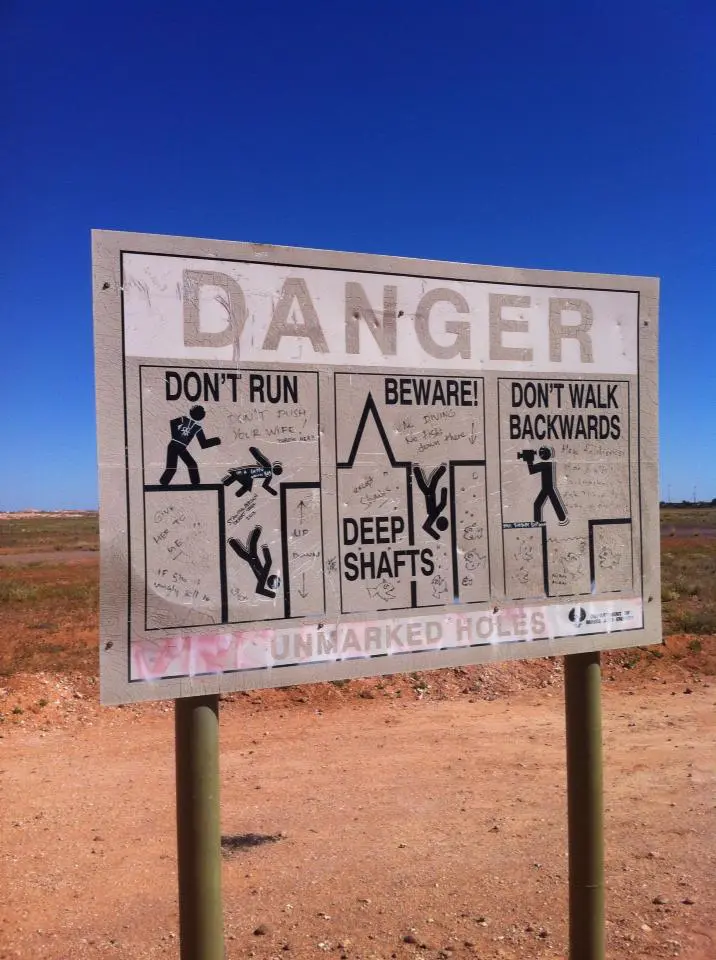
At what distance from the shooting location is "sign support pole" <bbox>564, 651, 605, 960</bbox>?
274 cm

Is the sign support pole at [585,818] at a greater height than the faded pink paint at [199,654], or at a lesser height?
lesser

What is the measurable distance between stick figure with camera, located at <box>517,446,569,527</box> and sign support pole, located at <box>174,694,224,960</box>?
131cm

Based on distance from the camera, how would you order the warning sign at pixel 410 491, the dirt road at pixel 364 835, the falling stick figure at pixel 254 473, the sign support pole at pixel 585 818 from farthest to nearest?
1. the dirt road at pixel 364 835
2. the sign support pole at pixel 585 818
3. the warning sign at pixel 410 491
4. the falling stick figure at pixel 254 473

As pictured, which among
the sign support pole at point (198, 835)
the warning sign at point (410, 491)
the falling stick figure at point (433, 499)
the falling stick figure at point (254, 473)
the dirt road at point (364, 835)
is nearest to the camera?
the sign support pole at point (198, 835)

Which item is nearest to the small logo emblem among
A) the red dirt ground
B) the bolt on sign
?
the bolt on sign

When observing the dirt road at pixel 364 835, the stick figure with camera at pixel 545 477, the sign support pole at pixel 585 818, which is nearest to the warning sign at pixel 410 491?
the stick figure with camera at pixel 545 477

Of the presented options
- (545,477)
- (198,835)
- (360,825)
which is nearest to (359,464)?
(545,477)

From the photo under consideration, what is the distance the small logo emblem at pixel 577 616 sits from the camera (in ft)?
9.27

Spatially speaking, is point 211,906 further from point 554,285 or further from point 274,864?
point 274,864

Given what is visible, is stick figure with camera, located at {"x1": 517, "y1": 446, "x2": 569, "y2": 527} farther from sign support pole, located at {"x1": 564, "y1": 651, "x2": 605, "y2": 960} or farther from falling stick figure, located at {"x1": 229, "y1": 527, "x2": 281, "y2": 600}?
falling stick figure, located at {"x1": 229, "y1": 527, "x2": 281, "y2": 600}

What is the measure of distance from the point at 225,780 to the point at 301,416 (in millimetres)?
4694

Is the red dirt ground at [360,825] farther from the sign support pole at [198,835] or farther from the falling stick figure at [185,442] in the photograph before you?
the falling stick figure at [185,442]

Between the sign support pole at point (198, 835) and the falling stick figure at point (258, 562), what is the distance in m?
0.36

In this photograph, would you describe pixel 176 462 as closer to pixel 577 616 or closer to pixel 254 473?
pixel 254 473
